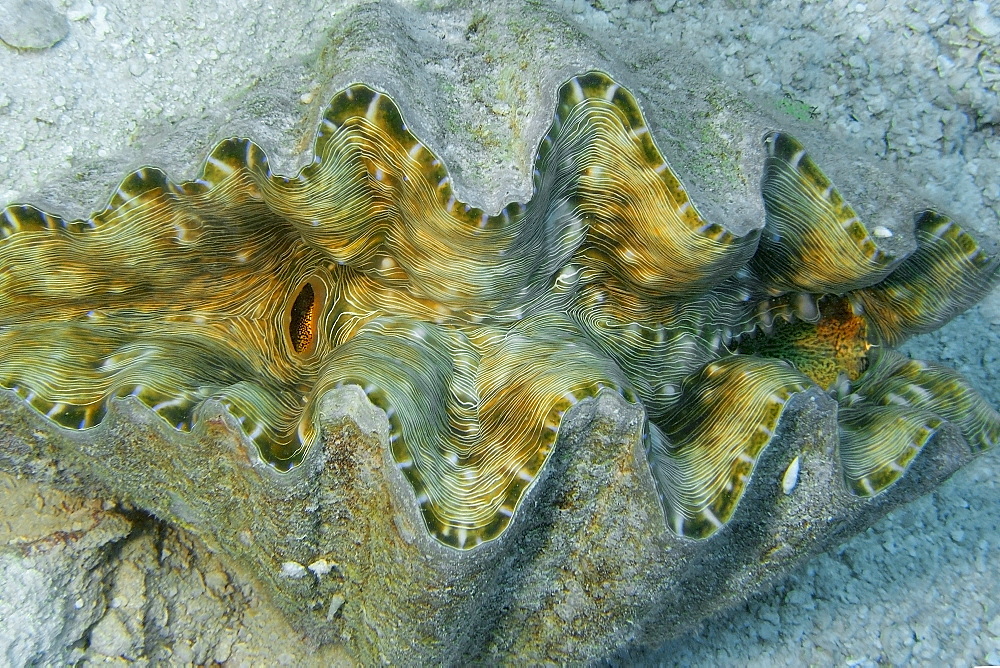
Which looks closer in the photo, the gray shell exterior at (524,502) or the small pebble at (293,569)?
the gray shell exterior at (524,502)

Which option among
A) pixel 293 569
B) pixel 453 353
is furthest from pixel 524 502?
pixel 293 569

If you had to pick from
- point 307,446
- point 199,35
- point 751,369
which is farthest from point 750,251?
point 199,35

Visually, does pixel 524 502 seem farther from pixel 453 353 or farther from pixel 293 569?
pixel 293 569

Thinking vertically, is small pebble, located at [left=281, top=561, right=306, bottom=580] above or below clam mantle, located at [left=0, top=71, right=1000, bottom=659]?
below

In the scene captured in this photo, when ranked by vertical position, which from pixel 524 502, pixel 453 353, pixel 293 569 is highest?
pixel 524 502

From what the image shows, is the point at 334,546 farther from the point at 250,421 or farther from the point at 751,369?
the point at 751,369

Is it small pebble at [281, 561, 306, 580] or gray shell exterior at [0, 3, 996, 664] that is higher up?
gray shell exterior at [0, 3, 996, 664]

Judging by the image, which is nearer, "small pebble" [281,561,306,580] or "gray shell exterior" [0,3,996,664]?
"gray shell exterior" [0,3,996,664]

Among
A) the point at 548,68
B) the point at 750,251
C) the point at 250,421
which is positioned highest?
the point at 548,68
